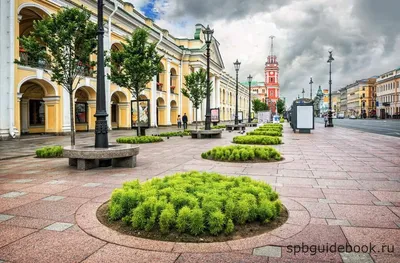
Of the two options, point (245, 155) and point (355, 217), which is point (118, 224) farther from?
point (245, 155)

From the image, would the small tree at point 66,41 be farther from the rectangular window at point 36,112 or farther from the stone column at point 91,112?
the stone column at point 91,112

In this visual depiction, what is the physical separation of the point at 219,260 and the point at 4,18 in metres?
21.1

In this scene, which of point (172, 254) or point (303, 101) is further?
point (303, 101)

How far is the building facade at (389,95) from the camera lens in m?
97.2

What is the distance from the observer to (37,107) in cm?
2694

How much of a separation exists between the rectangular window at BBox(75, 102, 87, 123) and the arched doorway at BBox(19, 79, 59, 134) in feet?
11.0

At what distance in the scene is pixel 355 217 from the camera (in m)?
4.18

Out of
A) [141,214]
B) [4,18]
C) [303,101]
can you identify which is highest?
[4,18]

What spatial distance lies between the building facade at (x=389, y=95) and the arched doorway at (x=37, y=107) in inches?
3747

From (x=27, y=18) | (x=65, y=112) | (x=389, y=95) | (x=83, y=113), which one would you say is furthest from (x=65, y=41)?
(x=389, y=95)

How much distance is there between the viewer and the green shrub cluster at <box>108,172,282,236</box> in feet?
11.4

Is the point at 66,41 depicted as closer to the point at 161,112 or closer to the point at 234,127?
the point at 234,127

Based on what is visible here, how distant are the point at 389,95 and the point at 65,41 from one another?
373ft

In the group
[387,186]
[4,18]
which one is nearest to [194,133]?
[4,18]
